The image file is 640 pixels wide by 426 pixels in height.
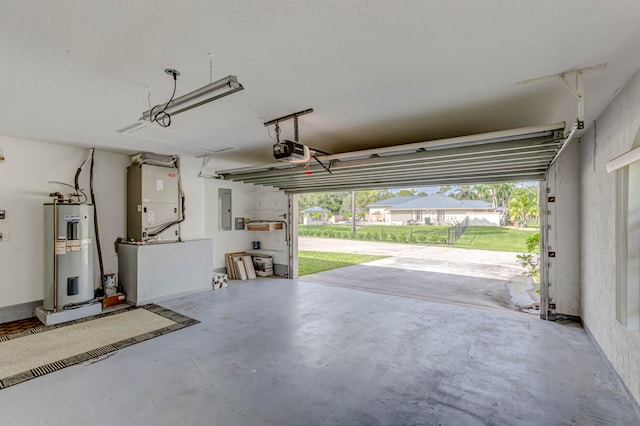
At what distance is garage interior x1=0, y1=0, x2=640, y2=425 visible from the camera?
1.89 meters

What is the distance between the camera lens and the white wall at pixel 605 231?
2.50 metres

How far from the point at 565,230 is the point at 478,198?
84.7 ft

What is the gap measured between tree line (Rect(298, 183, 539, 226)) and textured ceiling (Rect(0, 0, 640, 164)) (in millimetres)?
11938

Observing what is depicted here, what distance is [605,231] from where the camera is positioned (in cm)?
312

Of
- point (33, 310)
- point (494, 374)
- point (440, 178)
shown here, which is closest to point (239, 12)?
point (494, 374)

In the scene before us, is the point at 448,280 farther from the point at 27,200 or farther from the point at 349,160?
the point at 27,200

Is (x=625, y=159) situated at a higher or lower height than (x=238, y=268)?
higher

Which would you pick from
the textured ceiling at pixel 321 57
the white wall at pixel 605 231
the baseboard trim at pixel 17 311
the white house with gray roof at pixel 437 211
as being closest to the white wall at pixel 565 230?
the white wall at pixel 605 231

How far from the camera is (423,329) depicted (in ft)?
13.5

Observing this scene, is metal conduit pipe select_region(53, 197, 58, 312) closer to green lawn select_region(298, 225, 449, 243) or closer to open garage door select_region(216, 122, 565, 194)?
open garage door select_region(216, 122, 565, 194)

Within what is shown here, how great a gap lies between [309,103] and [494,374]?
3.23 m

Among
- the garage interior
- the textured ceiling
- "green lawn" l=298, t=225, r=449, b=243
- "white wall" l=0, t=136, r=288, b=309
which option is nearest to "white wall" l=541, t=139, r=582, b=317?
the garage interior

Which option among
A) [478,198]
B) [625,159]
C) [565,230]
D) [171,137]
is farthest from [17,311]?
[478,198]

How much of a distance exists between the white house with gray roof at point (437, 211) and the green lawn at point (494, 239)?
1.82 m
